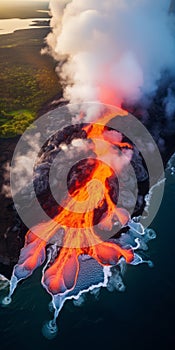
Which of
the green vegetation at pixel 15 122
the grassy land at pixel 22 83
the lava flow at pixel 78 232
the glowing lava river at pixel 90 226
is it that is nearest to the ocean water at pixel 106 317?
the glowing lava river at pixel 90 226

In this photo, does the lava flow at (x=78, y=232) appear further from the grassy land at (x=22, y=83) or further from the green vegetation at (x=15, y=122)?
the grassy land at (x=22, y=83)

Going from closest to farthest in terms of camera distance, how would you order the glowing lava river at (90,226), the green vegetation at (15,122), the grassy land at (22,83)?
the glowing lava river at (90,226) → the green vegetation at (15,122) → the grassy land at (22,83)

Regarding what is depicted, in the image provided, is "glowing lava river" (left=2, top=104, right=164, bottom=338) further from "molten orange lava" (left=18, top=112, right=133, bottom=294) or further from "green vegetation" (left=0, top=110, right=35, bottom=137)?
"green vegetation" (left=0, top=110, right=35, bottom=137)

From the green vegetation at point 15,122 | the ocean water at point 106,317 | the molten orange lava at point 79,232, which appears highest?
the molten orange lava at point 79,232

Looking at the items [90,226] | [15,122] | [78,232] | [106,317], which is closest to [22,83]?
[15,122]

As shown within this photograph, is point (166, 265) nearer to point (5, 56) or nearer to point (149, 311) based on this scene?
point (149, 311)

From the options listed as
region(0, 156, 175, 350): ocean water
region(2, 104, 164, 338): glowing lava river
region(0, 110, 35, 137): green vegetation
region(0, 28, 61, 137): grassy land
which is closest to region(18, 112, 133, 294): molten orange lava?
region(2, 104, 164, 338): glowing lava river
